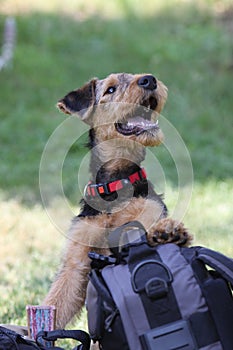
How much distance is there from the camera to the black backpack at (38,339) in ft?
Answer: 11.6

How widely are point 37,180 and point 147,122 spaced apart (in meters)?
4.50

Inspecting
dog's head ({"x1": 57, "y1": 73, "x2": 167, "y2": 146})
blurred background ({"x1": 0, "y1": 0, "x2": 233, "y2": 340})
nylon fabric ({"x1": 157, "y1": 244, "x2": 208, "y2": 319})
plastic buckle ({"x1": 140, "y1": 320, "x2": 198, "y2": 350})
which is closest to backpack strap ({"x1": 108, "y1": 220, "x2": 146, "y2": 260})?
nylon fabric ({"x1": 157, "y1": 244, "x2": 208, "y2": 319})

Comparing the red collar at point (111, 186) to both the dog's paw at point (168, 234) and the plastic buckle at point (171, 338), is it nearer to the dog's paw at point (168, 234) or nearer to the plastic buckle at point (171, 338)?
the dog's paw at point (168, 234)

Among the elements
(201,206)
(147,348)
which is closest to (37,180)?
(201,206)

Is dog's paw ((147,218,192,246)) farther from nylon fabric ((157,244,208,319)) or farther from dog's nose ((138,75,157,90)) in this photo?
dog's nose ((138,75,157,90))

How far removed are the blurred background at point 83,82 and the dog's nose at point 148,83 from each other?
3.42ft

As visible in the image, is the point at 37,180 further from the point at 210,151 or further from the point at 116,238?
the point at 116,238

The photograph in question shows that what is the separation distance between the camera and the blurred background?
21.5 ft

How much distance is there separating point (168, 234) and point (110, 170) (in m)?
1.01

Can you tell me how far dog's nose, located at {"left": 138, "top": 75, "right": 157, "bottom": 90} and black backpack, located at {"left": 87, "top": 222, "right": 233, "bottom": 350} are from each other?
1288 mm

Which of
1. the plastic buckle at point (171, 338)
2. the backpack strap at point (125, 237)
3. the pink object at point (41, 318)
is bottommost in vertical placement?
the plastic buckle at point (171, 338)

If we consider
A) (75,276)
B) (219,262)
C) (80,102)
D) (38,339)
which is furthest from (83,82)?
(219,262)

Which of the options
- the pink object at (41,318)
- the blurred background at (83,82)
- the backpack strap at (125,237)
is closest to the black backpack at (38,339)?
the pink object at (41,318)

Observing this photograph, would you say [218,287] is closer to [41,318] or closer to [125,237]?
[125,237]
